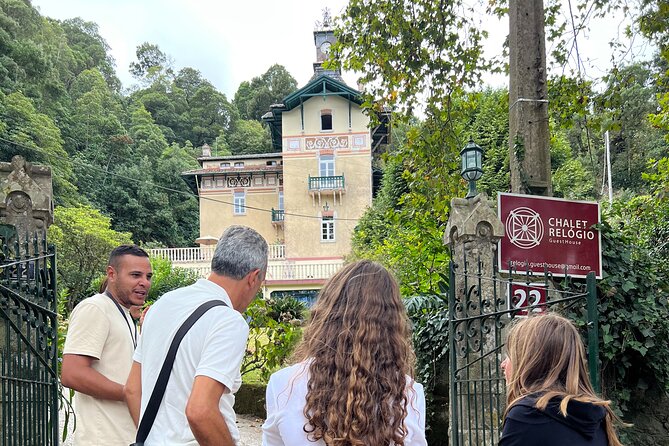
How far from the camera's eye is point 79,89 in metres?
59.8

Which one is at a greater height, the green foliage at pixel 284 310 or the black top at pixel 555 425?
the black top at pixel 555 425

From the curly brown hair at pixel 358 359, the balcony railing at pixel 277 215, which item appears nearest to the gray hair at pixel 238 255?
the curly brown hair at pixel 358 359

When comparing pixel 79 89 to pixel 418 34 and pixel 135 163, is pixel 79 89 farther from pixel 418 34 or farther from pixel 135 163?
pixel 418 34

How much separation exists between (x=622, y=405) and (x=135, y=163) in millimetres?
49442

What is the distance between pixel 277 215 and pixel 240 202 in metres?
2.80

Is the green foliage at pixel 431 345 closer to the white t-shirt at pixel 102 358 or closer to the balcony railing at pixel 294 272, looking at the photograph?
the white t-shirt at pixel 102 358

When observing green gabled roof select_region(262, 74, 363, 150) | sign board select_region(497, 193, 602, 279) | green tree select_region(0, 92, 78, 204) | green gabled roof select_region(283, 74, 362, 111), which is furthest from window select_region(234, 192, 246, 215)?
sign board select_region(497, 193, 602, 279)

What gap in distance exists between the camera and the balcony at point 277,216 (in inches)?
1702

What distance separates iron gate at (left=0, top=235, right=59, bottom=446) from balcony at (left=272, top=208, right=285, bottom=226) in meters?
37.8

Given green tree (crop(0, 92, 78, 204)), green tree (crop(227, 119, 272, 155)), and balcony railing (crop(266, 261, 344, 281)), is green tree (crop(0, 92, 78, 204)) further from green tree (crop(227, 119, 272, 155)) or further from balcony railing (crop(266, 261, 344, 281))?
green tree (crop(227, 119, 272, 155))

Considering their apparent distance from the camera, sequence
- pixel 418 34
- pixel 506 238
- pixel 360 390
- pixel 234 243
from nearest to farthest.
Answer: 1. pixel 360 390
2. pixel 234 243
3. pixel 506 238
4. pixel 418 34

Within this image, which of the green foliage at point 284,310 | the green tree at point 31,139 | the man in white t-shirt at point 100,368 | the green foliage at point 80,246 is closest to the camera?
the man in white t-shirt at point 100,368

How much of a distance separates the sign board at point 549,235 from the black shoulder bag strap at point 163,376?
442 cm

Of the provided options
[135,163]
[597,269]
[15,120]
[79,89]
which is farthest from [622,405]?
[79,89]
